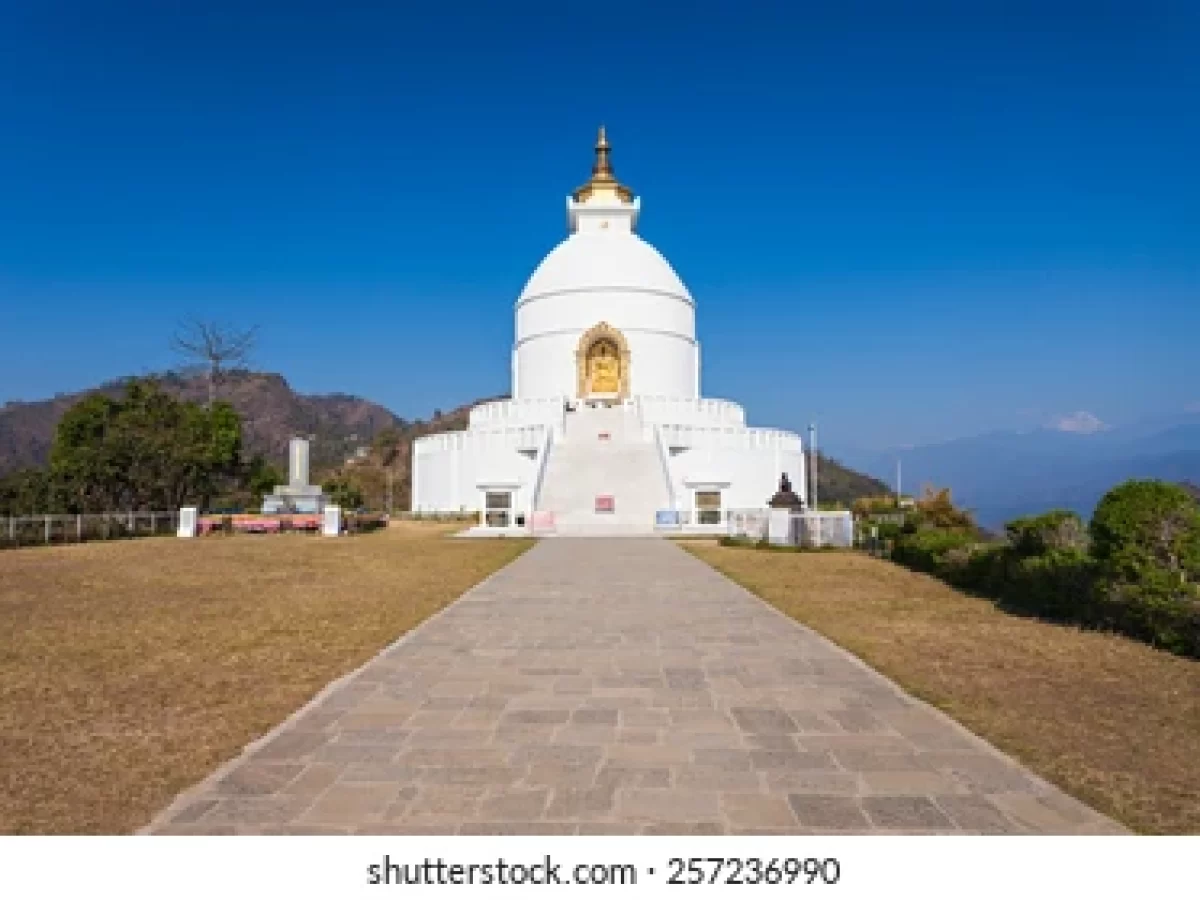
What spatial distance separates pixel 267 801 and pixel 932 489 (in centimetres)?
2424

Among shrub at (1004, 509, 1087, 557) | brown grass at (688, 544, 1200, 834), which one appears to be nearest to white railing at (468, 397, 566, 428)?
shrub at (1004, 509, 1087, 557)

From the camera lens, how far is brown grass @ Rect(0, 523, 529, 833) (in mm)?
4125

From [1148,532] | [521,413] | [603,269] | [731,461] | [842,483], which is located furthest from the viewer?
[842,483]

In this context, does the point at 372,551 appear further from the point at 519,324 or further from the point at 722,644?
the point at 519,324

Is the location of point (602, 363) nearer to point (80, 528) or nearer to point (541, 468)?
point (541, 468)

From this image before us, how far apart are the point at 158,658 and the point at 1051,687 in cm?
725

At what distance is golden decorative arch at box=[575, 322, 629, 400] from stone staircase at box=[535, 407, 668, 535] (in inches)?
227

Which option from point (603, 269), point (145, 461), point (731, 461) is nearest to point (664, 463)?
point (731, 461)

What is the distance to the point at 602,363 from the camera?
39.9 m

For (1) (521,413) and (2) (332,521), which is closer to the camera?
(2) (332,521)

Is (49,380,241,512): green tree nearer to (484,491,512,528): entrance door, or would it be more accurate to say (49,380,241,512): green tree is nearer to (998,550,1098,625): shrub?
(484,491,512,528): entrance door

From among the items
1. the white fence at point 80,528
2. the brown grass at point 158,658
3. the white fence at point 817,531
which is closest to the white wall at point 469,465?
the white fence at point 80,528
